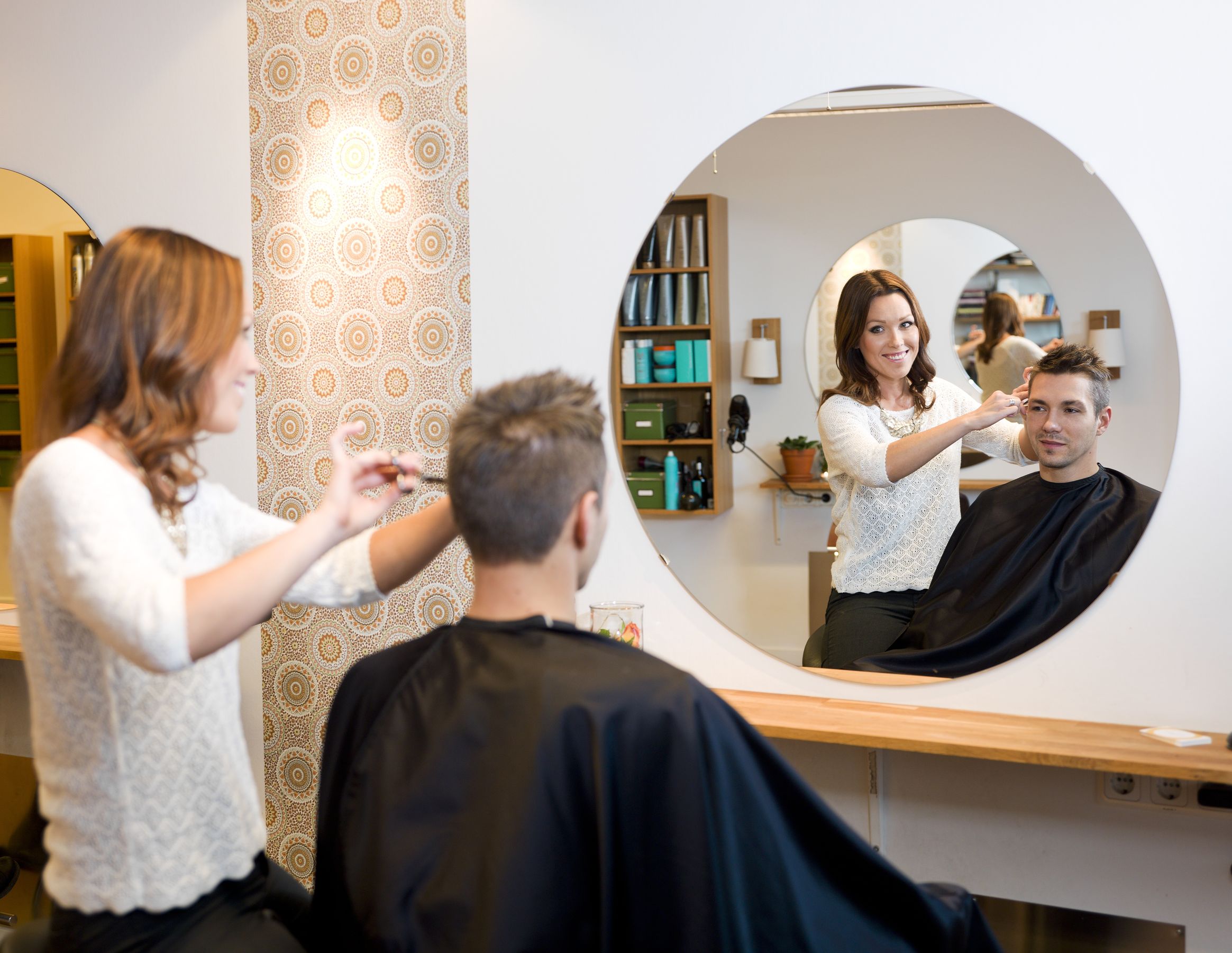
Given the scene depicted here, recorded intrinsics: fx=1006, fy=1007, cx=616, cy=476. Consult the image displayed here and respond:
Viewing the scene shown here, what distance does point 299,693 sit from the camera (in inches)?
103

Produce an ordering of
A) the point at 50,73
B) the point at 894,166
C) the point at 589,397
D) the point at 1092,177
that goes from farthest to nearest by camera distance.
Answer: the point at 50,73 → the point at 894,166 → the point at 1092,177 → the point at 589,397

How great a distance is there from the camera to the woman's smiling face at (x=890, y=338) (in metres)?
1.99

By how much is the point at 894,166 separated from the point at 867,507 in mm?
680

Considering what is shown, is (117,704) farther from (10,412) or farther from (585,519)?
(10,412)

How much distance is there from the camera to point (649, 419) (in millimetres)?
2236

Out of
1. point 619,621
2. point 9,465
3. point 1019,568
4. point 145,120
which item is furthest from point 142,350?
point 9,465

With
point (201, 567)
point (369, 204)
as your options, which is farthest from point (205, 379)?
point (369, 204)

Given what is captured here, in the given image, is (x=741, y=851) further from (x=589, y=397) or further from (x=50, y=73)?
(x=50, y=73)

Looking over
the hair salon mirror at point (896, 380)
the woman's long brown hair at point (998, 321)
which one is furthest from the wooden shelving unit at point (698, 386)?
the woman's long brown hair at point (998, 321)

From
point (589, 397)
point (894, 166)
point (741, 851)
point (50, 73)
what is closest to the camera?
point (741, 851)

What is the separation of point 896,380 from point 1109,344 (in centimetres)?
39

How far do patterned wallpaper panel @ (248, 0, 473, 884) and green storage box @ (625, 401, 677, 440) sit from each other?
42cm

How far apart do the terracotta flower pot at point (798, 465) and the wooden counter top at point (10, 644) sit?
1.90 meters

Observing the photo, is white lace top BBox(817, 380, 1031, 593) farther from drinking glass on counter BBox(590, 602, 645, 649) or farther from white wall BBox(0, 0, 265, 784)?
white wall BBox(0, 0, 265, 784)
